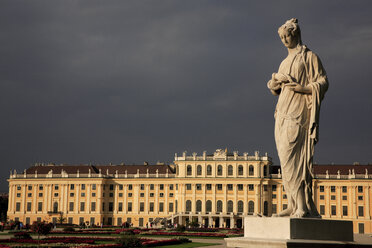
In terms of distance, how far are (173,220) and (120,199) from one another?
1153cm

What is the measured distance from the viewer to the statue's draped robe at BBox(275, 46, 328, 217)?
8.32m

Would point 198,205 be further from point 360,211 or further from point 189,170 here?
point 360,211

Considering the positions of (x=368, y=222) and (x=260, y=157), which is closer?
(x=368, y=222)

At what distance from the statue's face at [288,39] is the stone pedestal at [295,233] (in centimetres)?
313

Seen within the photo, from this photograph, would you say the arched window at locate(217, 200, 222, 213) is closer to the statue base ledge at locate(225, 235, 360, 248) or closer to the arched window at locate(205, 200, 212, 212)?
the arched window at locate(205, 200, 212, 212)

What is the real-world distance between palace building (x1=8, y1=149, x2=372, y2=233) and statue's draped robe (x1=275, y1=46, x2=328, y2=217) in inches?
2507

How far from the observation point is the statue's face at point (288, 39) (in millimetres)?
8777

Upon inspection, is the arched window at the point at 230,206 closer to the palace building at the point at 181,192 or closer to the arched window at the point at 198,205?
the palace building at the point at 181,192

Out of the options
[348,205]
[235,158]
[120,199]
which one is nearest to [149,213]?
[120,199]

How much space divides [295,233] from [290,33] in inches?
138

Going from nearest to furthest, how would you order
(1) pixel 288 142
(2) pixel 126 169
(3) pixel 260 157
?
(1) pixel 288 142 < (3) pixel 260 157 < (2) pixel 126 169

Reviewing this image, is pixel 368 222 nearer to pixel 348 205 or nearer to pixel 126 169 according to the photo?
pixel 348 205

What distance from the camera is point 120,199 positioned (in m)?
79.7

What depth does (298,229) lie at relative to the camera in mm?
7617
